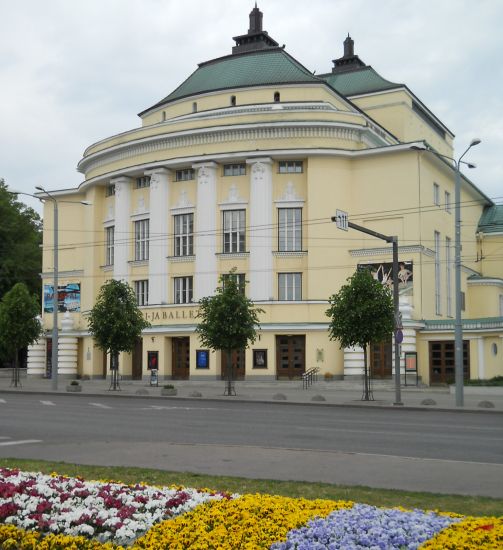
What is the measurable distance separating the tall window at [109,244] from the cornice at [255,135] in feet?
20.2

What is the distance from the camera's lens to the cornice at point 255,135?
1917 inches

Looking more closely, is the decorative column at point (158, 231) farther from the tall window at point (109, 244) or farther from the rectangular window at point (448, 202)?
the rectangular window at point (448, 202)

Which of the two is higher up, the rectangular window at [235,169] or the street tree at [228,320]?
the rectangular window at [235,169]

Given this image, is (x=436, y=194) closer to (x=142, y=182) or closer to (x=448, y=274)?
(x=448, y=274)

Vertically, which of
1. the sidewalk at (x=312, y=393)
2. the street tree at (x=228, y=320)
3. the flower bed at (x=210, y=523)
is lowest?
the sidewalk at (x=312, y=393)

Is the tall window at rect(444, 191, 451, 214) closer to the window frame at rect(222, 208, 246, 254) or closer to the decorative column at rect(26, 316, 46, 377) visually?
the window frame at rect(222, 208, 246, 254)

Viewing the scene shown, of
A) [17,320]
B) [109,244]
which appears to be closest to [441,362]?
[109,244]

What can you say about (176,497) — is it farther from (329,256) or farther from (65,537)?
(329,256)

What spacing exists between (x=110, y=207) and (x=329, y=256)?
57.3ft

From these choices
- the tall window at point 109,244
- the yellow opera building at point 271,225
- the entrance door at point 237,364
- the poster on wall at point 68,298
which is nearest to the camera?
the yellow opera building at point 271,225

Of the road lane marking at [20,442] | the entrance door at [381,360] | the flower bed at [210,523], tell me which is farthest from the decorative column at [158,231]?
the flower bed at [210,523]

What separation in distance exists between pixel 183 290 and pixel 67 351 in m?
10.5

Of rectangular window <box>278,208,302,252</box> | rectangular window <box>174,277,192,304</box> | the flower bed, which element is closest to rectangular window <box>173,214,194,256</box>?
rectangular window <box>174,277,192,304</box>

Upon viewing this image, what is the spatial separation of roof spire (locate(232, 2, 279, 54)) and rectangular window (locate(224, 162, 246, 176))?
506 inches
